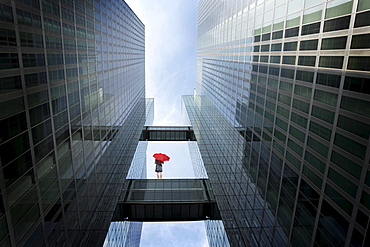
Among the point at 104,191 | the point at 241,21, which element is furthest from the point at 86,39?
the point at 241,21

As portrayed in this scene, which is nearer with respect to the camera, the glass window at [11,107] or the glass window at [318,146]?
the glass window at [11,107]

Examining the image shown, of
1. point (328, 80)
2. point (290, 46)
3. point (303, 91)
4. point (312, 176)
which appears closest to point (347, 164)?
point (312, 176)

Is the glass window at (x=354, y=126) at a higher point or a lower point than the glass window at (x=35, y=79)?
lower

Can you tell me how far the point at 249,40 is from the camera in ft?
123

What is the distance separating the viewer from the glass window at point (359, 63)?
44.3ft

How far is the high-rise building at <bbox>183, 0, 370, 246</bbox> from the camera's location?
560 inches

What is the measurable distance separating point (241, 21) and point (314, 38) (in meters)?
23.9

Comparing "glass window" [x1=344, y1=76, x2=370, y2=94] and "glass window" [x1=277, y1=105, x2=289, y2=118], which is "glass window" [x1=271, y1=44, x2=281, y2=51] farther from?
"glass window" [x1=344, y1=76, x2=370, y2=94]

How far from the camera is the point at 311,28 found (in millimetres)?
19953

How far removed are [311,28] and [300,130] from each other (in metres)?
8.73

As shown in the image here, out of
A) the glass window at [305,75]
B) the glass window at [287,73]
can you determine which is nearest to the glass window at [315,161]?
the glass window at [305,75]

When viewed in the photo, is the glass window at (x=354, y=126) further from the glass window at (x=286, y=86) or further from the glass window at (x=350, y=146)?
the glass window at (x=286, y=86)

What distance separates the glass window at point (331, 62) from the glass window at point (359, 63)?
102 cm

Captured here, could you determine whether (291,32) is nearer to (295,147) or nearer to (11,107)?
(295,147)
